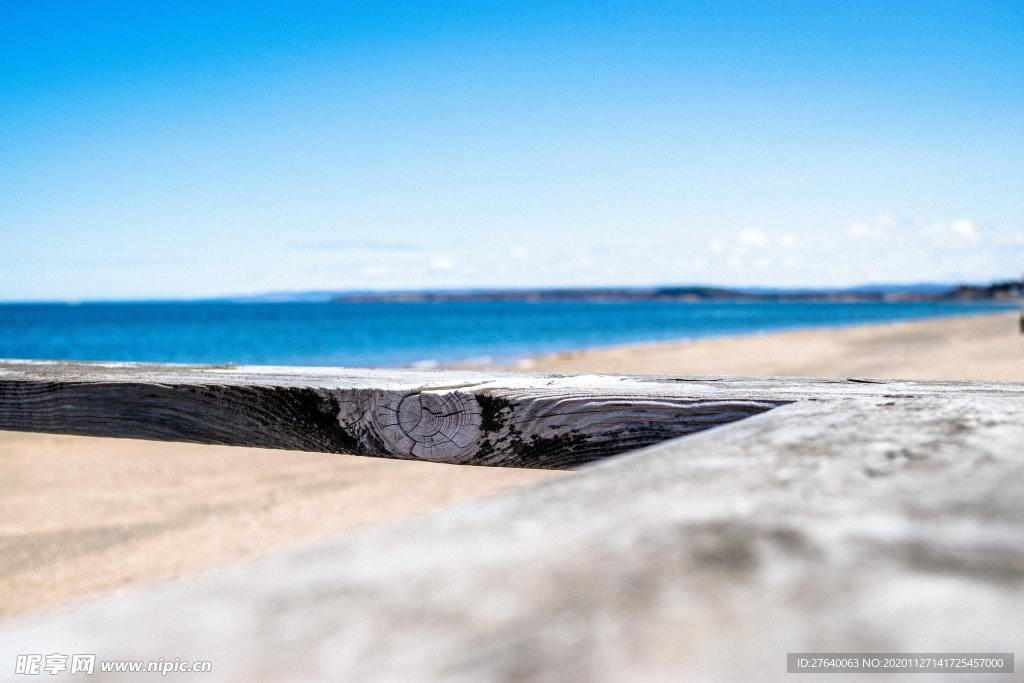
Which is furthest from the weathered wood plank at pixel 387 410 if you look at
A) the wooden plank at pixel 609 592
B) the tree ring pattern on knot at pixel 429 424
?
the wooden plank at pixel 609 592

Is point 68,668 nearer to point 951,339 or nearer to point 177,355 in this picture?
point 951,339

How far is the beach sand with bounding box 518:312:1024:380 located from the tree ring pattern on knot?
11397mm

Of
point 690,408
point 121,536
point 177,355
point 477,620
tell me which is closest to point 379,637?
point 477,620

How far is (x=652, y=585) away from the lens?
0.42 metres

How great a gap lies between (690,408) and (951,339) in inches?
1116

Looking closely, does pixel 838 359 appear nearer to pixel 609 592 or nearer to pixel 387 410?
pixel 387 410

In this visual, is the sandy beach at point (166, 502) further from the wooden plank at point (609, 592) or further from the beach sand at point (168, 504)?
the wooden plank at point (609, 592)

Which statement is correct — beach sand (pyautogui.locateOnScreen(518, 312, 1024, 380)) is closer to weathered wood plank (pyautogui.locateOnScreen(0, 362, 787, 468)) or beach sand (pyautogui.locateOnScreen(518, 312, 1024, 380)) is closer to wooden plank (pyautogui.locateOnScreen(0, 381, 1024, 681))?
weathered wood plank (pyautogui.locateOnScreen(0, 362, 787, 468))

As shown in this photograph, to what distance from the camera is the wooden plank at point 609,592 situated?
A: 0.37m

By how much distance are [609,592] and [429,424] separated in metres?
1.28

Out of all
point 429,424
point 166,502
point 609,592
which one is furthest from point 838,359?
point 609,592

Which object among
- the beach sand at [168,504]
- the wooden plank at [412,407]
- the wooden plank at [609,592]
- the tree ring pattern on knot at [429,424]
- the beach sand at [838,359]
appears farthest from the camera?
the beach sand at [838,359]

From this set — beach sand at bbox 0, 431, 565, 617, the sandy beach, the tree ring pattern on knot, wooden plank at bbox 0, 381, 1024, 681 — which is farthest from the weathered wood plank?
beach sand at bbox 0, 431, 565, 617

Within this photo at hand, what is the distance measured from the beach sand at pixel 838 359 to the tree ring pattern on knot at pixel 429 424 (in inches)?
449
